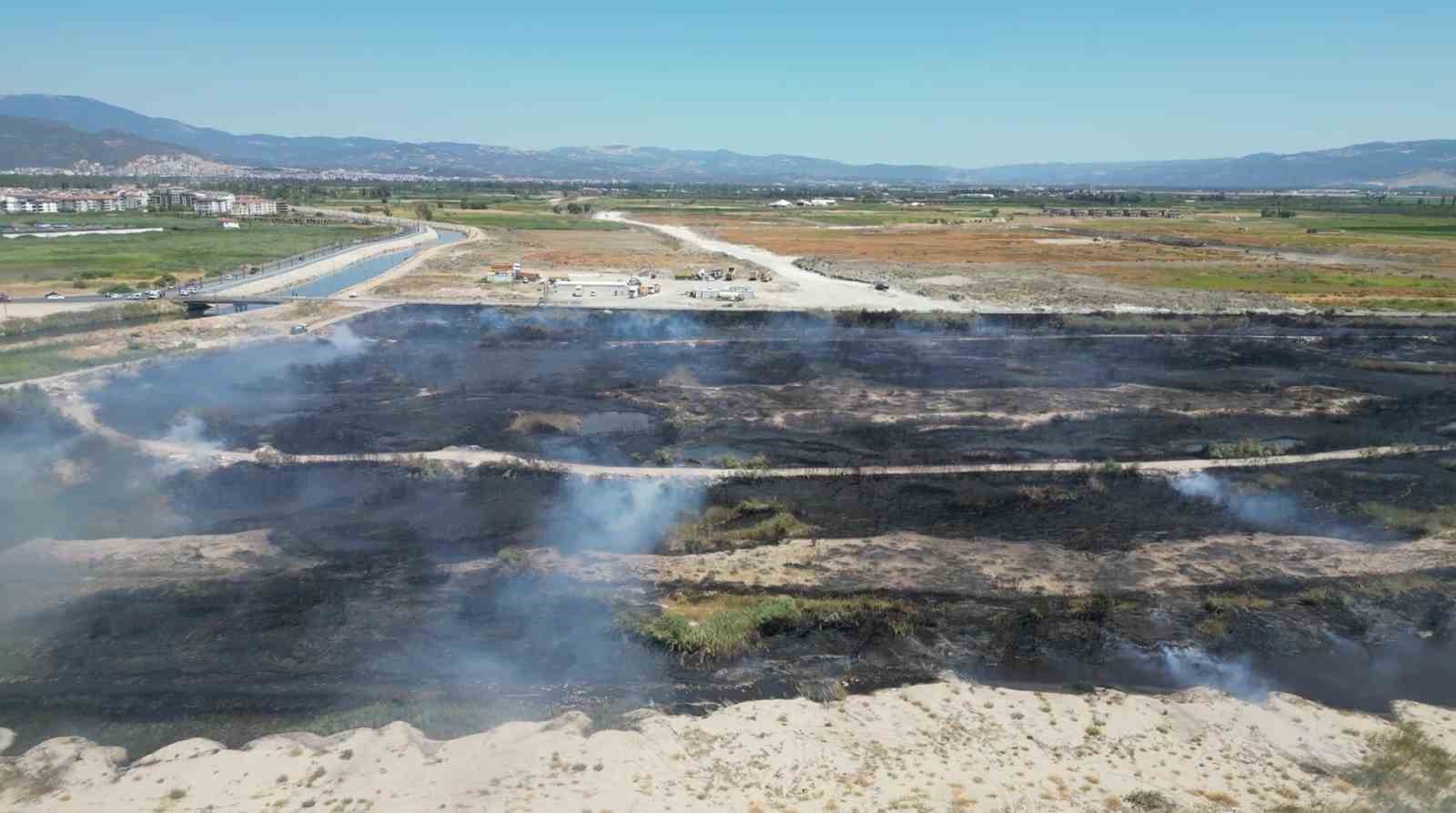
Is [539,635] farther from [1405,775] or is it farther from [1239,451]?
[1239,451]

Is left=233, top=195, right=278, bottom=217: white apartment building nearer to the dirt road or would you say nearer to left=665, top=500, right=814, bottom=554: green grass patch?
the dirt road

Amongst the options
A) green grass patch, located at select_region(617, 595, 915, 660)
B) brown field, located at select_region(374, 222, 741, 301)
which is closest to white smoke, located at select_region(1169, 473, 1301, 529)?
green grass patch, located at select_region(617, 595, 915, 660)

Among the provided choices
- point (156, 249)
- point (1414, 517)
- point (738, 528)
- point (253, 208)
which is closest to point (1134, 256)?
point (1414, 517)

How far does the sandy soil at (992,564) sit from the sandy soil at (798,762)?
446cm

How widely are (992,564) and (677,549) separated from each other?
7.04 m

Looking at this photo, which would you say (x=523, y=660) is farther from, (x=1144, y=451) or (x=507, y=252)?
(x=507, y=252)

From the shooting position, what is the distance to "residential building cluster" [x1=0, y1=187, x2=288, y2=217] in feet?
387

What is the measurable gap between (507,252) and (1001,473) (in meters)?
67.3

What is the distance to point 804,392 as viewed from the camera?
114 ft

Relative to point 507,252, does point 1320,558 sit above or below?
below

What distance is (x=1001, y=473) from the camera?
2558 centimetres

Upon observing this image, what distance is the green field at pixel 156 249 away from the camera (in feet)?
200

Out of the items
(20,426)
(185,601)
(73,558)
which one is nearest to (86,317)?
(20,426)

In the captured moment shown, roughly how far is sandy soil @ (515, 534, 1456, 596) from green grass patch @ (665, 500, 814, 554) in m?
0.44
